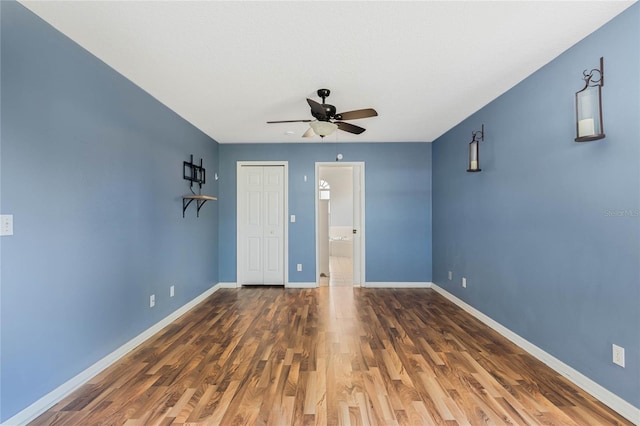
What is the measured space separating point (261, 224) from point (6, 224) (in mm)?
3545

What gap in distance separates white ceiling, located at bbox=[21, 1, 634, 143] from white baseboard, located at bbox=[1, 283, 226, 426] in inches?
91.4

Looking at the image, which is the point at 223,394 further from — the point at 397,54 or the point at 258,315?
the point at 397,54

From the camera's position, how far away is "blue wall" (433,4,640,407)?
1.79m

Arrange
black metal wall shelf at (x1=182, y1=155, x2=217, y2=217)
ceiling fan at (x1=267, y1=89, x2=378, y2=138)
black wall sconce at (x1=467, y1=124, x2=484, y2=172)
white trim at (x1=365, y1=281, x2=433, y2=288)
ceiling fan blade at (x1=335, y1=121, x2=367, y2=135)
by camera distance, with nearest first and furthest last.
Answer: ceiling fan at (x1=267, y1=89, x2=378, y2=138)
ceiling fan blade at (x1=335, y1=121, x2=367, y2=135)
black wall sconce at (x1=467, y1=124, x2=484, y2=172)
black metal wall shelf at (x1=182, y1=155, x2=217, y2=217)
white trim at (x1=365, y1=281, x2=433, y2=288)

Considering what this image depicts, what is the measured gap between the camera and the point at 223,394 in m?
2.01

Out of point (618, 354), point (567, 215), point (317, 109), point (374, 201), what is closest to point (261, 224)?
point (374, 201)

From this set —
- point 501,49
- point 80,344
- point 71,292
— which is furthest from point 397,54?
point 80,344

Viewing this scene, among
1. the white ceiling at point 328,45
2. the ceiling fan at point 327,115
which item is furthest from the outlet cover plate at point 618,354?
the ceiling fan at point 327,115

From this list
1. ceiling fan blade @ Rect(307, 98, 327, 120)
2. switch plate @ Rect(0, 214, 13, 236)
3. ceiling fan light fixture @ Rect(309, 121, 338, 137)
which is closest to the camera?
switch plate @ Rect(0, 214, 13, 236)

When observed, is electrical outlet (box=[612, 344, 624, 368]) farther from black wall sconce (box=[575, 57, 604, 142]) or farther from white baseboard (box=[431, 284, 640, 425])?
black wall sconce (box=[575, 57, 604, 142])

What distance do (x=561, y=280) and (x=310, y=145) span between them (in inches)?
151

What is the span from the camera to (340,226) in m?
9.63

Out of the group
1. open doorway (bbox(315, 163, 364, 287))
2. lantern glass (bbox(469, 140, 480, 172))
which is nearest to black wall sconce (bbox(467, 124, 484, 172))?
lantern glass (bbox(469, 140, 480, 172))

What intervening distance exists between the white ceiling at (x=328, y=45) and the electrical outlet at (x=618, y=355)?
180 centimetres
